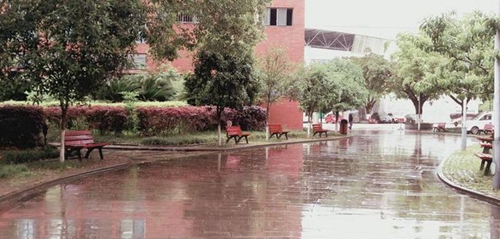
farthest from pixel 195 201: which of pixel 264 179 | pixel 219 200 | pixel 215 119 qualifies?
pixel 215 119

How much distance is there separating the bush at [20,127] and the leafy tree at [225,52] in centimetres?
605

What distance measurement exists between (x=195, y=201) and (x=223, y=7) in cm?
808

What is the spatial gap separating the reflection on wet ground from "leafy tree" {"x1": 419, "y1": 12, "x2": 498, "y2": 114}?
2.77m

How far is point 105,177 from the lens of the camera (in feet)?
40.8

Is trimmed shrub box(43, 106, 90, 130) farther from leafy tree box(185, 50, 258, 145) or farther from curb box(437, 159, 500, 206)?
curb box(437, 159, 500, 206)

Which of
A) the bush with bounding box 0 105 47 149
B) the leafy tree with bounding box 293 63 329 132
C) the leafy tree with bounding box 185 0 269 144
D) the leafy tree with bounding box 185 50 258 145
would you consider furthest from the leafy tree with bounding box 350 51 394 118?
the bush with bounding box 0 105 47 149

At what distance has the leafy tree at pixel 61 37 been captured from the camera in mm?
12250

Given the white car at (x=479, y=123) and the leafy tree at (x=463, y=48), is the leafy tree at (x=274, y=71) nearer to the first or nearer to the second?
the leafy tree at (x=463, y=48)

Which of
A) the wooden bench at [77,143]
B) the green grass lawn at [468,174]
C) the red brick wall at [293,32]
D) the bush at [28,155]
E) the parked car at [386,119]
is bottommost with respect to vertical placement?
the green grass lawn at [468,174]

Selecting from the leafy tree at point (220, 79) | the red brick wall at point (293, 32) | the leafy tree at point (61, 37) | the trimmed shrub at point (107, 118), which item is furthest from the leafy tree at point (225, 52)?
the red brick wall at point (293, 32)

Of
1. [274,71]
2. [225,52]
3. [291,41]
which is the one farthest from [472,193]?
[291,41]

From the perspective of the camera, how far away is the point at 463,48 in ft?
41.4

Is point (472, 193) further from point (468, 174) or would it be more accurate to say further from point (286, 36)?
point (286, 36)

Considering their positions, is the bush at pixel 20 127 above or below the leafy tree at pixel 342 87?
below
